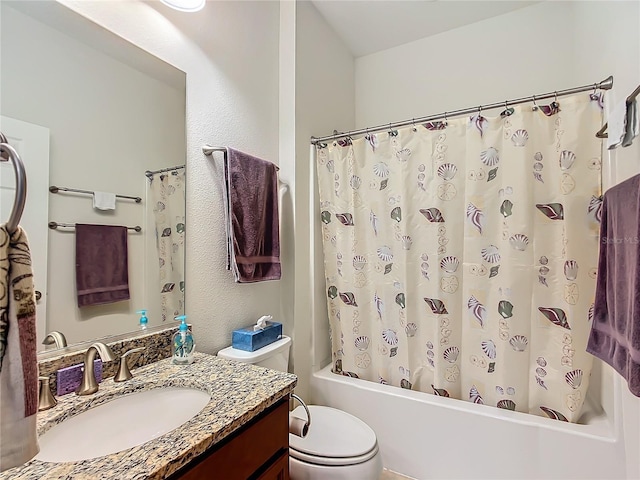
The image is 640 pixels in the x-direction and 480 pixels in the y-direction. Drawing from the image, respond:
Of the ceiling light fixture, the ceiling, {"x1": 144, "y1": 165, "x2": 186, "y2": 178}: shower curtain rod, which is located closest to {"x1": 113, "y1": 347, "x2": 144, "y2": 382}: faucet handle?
{"x1": 144, "y1": 165, "x2": 186, "y2": 178}: shower curtain rod

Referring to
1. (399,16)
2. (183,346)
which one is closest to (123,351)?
(183,346)

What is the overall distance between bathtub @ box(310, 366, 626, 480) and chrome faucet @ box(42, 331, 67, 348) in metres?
1.36

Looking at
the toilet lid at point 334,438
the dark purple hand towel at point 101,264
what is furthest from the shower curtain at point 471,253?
the dark purple hand towel at point 101,264

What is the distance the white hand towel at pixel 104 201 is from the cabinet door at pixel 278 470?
989mm

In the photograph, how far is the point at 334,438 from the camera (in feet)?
4.52

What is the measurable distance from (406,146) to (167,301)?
4.80 ft

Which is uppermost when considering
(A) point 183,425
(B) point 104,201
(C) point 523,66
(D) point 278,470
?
(C) point 523,66

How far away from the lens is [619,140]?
3.59 ft

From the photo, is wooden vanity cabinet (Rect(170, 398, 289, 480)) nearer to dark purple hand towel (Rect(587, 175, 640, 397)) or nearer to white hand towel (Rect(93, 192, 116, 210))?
white hand towel (Rect(93, 192, 116, 210))

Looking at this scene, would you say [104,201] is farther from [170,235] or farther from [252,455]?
[252,455]

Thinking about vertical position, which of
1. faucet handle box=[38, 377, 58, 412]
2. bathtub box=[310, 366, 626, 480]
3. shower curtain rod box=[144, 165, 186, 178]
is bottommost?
bathtub box=[310, 366, 626, 480]

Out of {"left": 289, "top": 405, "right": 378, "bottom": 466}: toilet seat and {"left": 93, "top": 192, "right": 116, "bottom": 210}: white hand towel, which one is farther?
{"left": 289, "top": 405, "right": 378, "bottom": 466}: toilet seat

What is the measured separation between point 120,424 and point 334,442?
0.85 metres

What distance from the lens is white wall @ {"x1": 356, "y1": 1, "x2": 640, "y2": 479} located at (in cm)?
121
